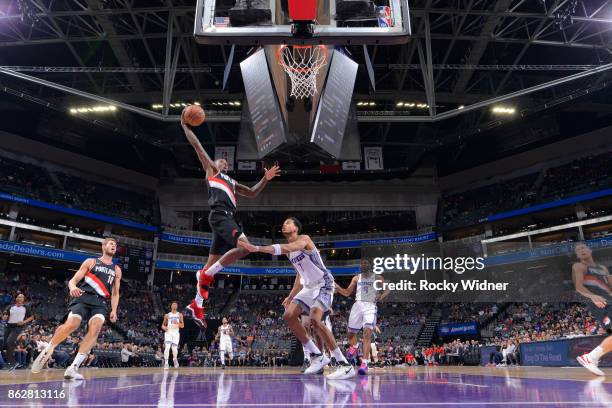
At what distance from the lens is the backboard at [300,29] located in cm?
693

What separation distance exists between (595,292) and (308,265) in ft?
15.7

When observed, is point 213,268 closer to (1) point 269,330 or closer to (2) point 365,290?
(2) point 365,290

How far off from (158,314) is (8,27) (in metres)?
18.9

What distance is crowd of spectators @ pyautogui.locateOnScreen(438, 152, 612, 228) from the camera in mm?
28000

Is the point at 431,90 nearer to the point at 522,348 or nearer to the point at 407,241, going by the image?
the point at 522,348

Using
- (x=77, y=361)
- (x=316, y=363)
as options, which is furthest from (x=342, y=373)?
(x=77, y=361)

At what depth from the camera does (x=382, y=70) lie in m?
27.5

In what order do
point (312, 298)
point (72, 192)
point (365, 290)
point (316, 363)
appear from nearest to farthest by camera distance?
point (312, 298), point (316, 363), point (365, 290), point (72, 192)

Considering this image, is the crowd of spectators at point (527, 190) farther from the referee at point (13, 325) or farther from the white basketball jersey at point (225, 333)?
the referee at point (13, 325)

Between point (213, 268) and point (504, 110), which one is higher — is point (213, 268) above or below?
below

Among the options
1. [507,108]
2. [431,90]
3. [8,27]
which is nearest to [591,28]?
[507,108]

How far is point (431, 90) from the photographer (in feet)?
61.2

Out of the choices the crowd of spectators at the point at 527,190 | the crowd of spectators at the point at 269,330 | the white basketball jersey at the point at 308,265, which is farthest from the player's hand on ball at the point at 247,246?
the crowd of spectators at the point at 527,190

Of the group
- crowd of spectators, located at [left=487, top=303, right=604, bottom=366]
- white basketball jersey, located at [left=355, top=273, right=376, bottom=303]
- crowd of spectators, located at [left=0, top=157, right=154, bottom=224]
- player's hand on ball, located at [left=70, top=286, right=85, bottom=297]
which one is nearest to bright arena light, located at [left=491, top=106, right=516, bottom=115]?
crowd of spectators, located at [left=487, top=303, right=604, bottom=366]
